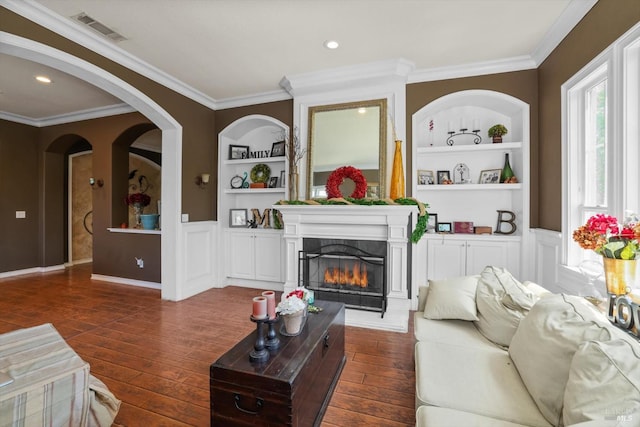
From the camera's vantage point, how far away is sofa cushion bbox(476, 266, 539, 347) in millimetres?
1847

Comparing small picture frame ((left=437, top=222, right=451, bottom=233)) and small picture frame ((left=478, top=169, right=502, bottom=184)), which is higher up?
small picture frame ((left=478, top=169, right=502, bottom=184))

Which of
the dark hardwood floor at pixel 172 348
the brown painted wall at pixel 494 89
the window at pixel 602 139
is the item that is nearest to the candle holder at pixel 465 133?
the brown painted wall at pixel 494 89

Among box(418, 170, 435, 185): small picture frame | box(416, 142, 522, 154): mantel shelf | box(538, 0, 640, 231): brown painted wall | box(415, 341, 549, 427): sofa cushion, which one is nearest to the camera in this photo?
box(415, 341, 549, 427): sofa cushion

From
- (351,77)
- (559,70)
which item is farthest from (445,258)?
(351,77)

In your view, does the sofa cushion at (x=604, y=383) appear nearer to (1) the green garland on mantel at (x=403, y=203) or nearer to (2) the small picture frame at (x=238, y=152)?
(1) the green garland on mantel at (x=403, y=203)

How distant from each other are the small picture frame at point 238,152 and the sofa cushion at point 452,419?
14.8 feet

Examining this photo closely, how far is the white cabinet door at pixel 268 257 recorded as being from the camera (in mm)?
4590

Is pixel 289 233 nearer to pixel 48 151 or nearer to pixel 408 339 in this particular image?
pixel 408 339

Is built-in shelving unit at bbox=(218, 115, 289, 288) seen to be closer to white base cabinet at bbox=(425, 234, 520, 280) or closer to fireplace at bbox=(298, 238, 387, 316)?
fireplace at bbox=(298, 238, 387, 316)

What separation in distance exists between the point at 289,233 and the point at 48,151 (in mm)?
5658

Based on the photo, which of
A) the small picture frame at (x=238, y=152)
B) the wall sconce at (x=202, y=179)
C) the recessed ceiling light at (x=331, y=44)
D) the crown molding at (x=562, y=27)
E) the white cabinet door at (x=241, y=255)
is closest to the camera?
the crown molding at (x=562, y=27)

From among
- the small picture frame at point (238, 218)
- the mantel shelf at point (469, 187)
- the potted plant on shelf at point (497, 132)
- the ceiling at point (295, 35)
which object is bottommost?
the small picture frame at point (238, 218)

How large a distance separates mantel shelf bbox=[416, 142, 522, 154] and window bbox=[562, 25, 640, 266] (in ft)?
2.36

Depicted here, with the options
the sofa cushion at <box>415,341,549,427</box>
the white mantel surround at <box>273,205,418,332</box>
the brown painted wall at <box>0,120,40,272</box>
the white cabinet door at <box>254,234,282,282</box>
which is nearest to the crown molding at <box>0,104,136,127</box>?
the brown painted wall at <box>0,120,40,272</box>
